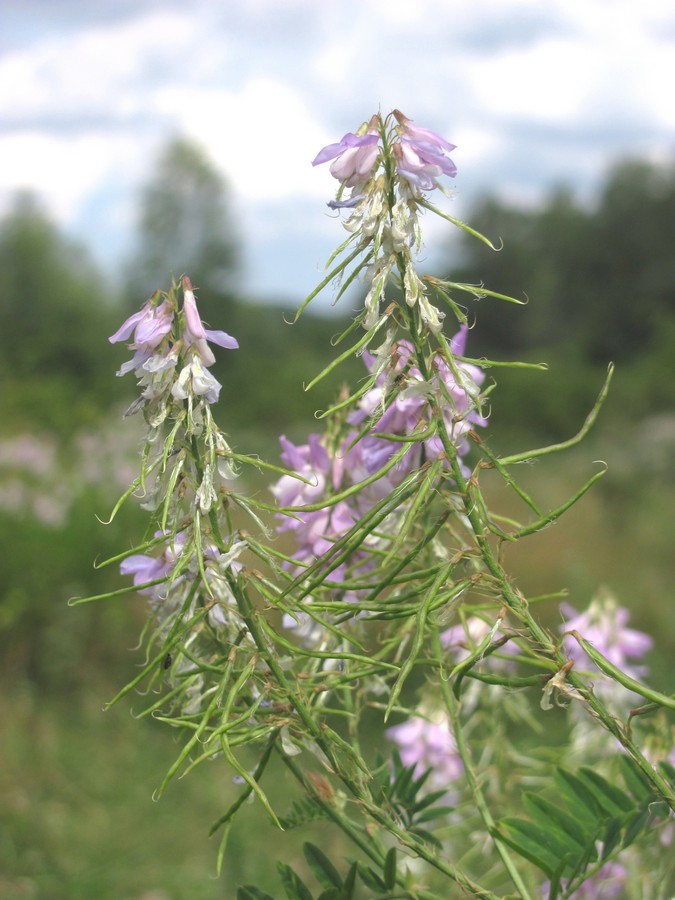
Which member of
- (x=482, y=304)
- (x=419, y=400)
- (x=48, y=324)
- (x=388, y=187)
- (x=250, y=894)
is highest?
(x=388, y=187)

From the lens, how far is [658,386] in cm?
1329

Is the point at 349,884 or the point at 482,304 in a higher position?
the point at 349,884

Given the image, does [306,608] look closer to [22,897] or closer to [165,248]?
[22,897]

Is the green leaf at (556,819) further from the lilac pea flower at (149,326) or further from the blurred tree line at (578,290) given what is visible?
the blurred tree line at (578,290)

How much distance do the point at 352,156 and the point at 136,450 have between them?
0.21 m

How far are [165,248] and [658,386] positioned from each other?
11.3 meters

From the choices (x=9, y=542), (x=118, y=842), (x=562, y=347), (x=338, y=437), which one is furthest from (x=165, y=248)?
(x=338, y=437)

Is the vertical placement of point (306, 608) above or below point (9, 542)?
above

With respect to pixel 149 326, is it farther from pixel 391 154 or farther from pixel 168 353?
pixel 391 154

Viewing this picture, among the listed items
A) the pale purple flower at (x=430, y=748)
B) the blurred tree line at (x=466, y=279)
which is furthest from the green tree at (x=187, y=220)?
the pale purple flower at (x=430, y=748)

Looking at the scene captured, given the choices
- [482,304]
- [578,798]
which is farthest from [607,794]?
A: [482,304]

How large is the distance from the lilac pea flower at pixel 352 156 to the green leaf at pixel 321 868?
0.41 m

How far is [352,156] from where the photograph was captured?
1.84 ft

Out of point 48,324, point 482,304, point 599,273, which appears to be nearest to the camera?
point 482,304
